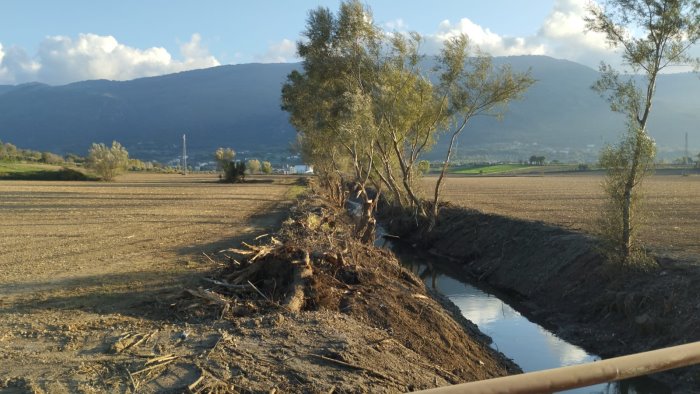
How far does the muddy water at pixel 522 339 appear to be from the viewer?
12.5 meters

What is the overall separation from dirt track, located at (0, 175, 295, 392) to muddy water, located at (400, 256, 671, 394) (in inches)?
326

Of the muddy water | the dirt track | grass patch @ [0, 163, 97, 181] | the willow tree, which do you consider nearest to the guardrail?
the dirt track

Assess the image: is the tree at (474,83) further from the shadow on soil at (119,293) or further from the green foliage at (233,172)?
the green foliage at (233,172)

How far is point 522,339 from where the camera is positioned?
15.7 metres

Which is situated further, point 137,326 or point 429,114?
point 429,114

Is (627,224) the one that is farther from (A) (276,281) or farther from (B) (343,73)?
(B) (343,73)

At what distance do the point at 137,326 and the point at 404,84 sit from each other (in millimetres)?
23571

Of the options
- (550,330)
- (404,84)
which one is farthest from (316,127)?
(550,330)

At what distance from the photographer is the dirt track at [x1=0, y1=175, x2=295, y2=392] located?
25.0 feet

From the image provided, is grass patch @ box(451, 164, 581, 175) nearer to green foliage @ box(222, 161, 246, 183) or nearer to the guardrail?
green foliage @ box(222, 161, 246, 183)

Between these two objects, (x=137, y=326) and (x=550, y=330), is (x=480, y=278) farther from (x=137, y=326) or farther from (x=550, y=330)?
(x=137, y=326)

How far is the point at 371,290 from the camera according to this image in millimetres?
12336

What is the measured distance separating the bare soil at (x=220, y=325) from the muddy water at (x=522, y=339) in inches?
44.4

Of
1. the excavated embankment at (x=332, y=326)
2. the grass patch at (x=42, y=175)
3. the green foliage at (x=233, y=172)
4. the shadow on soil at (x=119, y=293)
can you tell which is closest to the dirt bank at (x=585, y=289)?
the excavated embankment at (x=332, y=326)
